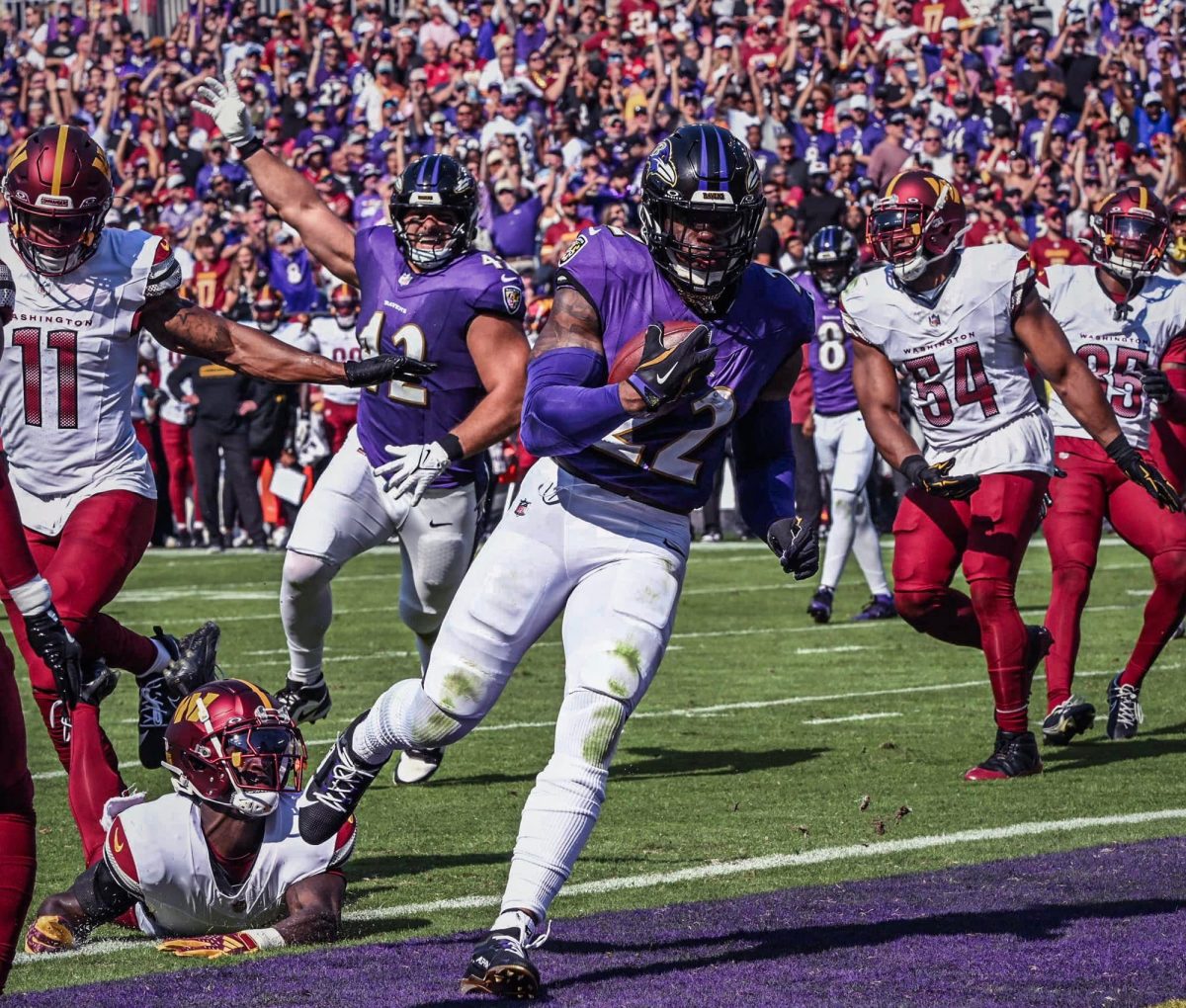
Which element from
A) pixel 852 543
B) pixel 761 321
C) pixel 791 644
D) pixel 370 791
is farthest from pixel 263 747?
pixel 852 543

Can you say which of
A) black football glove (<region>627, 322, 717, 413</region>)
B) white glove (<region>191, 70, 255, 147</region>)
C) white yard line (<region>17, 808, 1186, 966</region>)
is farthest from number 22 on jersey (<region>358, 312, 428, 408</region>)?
black football glove (<region>627, 322, 717, 413</region>)

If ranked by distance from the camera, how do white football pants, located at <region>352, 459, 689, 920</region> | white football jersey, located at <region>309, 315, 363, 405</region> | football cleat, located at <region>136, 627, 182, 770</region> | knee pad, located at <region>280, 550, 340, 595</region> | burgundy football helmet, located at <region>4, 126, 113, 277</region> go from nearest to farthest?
white football pants, located at <region>352, 459, 689, 920</region>
burgundy football helmet, located at <region>4, 126, 113, 277</region>
football cleat, located at <region>136, 627, 182, 770</region>
knee pad, located at <region>280, 550, 340, 595</region>
white football jersey, located at <region>309, 315, 363, 405</region>

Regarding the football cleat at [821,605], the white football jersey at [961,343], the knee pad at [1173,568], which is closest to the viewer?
the white football jersey at [961,343]

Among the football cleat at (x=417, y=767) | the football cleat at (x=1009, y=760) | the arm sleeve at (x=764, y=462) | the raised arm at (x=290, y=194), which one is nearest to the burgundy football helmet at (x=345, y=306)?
the raised arm at (x=290, y=194)

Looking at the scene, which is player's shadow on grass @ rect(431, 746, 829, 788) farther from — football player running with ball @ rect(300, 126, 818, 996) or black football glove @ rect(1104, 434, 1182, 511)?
football player running with ball @ rect(300, 126, 818, 996)

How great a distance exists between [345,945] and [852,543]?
7866 millimetres

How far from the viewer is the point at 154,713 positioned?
19.4 ft

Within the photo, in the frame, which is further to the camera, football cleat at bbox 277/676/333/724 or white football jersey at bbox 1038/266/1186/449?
white football jersey at bbox 1038/266/1186/449

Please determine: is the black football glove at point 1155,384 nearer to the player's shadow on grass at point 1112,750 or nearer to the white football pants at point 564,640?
the player's shadow on grass at point 1112,750

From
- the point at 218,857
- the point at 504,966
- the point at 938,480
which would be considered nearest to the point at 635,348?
the point at 504,966

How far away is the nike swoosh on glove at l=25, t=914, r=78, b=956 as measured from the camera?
184 inches

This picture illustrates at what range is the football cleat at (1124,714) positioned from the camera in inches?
310

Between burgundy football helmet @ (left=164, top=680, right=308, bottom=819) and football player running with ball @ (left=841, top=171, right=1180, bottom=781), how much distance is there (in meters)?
2.85

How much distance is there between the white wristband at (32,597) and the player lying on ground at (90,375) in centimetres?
144
